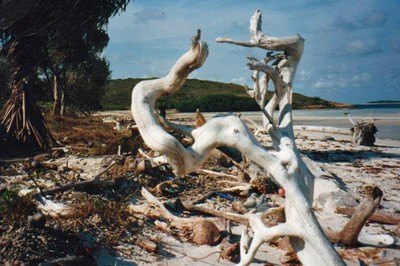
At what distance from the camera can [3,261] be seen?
3662mm

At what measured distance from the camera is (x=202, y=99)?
2071 inches

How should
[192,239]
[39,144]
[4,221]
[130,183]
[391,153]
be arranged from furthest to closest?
[391,153] → [39,144] → [130,183] → [192,239] → [4,221]

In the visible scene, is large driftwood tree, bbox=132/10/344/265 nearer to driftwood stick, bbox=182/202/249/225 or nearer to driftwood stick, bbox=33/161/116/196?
driftwood stick, bbox=182/202/249/225

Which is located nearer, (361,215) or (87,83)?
(361,215)

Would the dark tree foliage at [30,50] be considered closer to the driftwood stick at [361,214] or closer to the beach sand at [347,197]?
the beach sand at [347,197]

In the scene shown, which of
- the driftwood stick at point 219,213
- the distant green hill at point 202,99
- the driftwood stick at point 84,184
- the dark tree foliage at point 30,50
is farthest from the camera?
the distant green hill at point 202,99

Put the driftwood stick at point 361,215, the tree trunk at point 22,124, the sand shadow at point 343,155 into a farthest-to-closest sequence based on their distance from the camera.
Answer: the sand shadow at point 343,155 < the tree trunk at point 22,124 < the driftwood stick at point 361,215

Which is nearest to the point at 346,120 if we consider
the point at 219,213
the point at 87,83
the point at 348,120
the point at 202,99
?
the point at 348,120

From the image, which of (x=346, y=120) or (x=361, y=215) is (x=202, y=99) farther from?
(x=361, y=215)

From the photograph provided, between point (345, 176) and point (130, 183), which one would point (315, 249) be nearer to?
point (130, 183)

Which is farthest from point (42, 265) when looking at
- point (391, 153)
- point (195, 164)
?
point (391, 153)

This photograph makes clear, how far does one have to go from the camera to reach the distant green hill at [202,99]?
A: 5150 cm

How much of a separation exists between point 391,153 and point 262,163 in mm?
10598

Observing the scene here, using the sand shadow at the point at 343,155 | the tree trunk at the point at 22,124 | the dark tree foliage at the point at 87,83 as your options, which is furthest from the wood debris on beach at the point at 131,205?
the dark tree foliage at the point at 87,83
